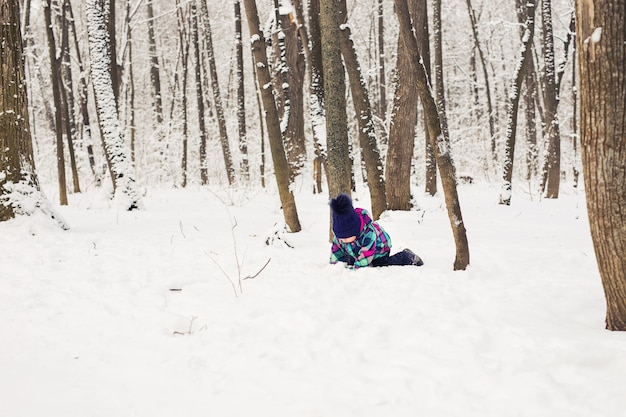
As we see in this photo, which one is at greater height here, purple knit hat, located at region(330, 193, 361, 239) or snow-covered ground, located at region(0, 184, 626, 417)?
purple knit hat, located at region(330, 193, 361, 239)

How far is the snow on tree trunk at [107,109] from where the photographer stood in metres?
8.43

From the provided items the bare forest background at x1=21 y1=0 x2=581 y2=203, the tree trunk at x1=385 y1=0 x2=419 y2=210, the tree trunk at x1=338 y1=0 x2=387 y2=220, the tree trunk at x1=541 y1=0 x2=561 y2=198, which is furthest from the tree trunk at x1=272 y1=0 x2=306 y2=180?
the tree trunk at x1=541 y1=0 x2=561 y2=198

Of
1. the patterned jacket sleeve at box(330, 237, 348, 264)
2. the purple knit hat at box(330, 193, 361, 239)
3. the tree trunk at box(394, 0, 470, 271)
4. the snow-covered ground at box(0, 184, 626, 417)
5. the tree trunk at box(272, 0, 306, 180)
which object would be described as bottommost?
the snow-covered ground at box(0, 184, 626, 417)

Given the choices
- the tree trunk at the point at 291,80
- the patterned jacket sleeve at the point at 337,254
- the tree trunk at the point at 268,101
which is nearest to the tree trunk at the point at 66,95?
the tree trunk at the point at 291,80

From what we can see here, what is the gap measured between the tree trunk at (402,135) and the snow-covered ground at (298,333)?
2.46 meters

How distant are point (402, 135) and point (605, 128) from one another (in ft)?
17.3

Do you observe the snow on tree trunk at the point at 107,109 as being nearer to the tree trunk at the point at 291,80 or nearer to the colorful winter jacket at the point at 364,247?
the tree trunk at the point at 291,80

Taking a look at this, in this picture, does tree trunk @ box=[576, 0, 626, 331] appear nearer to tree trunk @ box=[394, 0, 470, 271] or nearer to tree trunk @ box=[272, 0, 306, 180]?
tree trunk @ box=[394, 0, 470, 271]

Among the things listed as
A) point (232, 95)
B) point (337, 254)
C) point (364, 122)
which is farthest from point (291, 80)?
point (232, 95)

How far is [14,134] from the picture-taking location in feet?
17.2

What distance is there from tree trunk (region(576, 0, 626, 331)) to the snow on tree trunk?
312 inches

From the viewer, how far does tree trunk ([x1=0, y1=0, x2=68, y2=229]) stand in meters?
5.13

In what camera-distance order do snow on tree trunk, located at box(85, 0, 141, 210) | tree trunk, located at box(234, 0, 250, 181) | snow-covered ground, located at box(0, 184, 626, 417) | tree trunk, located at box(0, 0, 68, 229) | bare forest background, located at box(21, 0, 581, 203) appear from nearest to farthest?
1. snow-covered ground, located at box(0, 184, 626, 417)
2. tree trunk, located at box(0, 0, 68, 229)
3. snow on tree trunk, located at box(85, 0, 141, 210)
4. tree trunk, located at box(234, 0, 250, 181)
5. bare forest background, located at box(21, 0, 581, 203)

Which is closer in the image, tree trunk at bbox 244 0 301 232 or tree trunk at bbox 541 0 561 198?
tree trunk at bbox 244 0 301 232
